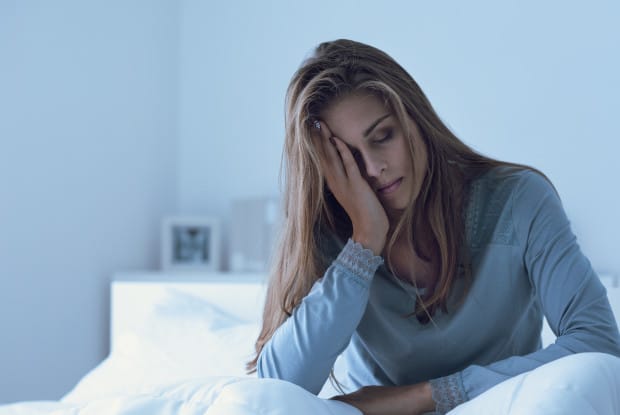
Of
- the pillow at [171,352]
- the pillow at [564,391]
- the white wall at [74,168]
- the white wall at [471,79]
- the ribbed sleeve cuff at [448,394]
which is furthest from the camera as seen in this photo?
the white wall at [74,168]

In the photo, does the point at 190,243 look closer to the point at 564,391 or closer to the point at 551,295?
the point at 551,295

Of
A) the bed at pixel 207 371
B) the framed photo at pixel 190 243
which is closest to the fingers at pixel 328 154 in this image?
the bed at pixel 207 371

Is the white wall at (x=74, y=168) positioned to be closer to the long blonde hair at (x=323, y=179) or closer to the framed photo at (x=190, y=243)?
the framed photo at (x=190, y=243)

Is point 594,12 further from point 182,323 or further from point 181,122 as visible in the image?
point 181,122

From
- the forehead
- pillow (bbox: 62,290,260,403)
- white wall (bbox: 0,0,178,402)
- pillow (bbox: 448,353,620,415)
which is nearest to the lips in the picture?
the forehead

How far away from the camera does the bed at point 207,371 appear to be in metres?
0.86

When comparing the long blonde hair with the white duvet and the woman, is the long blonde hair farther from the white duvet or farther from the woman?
the white duvet

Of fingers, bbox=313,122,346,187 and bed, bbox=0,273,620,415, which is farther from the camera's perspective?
fingers, bbox=313,122,346,187

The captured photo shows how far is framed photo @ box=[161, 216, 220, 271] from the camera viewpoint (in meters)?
2.90

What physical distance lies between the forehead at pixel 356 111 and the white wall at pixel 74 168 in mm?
1524

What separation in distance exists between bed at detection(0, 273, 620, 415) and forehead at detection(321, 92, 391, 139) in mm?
469

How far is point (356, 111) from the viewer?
1.30 meters

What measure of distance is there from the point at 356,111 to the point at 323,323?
357 mm

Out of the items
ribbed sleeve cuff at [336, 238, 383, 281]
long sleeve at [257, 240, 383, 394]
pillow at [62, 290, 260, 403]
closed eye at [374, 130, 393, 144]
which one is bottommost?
pillow at [62, 290, 260, 403]
